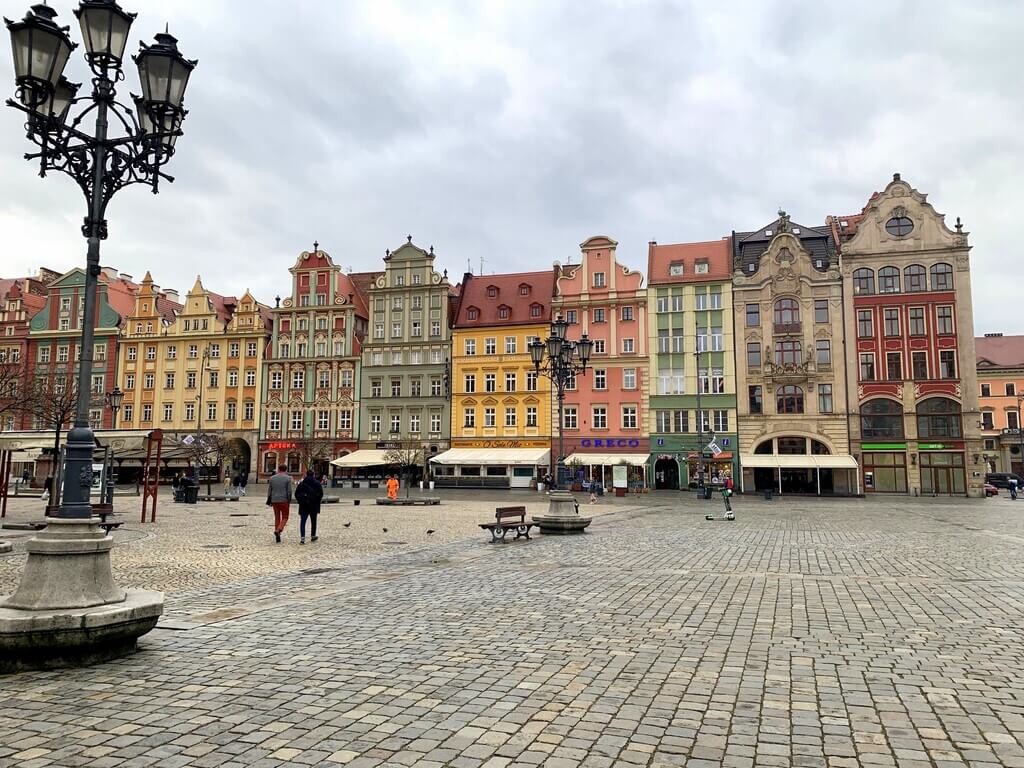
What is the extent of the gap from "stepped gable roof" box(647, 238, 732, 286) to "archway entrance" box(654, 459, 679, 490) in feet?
42.0

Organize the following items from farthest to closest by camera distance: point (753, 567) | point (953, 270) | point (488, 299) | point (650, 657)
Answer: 1. point (488, 299)
2. point (953, 270)
3. point (753, 567)
4. point (650, 657)

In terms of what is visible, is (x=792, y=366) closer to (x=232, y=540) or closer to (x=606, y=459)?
(x=606, y=459)

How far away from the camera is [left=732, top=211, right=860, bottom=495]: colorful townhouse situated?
4828 cm

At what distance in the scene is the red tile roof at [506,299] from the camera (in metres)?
56.5

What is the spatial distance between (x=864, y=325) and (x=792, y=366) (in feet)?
17.8

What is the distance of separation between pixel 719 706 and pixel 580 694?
97 centimetres

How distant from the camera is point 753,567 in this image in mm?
12250

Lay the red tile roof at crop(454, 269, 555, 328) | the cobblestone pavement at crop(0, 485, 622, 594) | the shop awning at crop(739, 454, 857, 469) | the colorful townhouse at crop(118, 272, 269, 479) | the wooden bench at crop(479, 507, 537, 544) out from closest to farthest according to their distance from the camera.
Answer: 1. the cobblestone pavement at crop(0, 485, 622, 594)
2. the wooden bench at crop(479, 507, 537, 544)
3. the shop awning at crop(739, 454, 857, 469)
4. the red tile roof at crop(454, 269, 555, 328)
5. the colorful townhouse at crop(118, 272, 269, 479)

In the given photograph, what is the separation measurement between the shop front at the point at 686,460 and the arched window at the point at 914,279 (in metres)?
14.9

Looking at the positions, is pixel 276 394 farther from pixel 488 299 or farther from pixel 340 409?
pixel 488 299

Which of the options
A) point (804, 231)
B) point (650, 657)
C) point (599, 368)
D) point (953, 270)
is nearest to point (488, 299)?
point (599, 368)

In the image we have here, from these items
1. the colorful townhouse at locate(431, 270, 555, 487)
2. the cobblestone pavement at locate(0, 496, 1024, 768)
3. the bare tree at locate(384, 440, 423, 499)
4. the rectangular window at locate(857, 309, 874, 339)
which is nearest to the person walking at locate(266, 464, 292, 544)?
the cobblestone pavement at locate(0, 496, 1024, 768)

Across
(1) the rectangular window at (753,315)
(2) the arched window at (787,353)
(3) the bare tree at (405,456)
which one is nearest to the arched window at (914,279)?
(2) the arched window at (787,353)

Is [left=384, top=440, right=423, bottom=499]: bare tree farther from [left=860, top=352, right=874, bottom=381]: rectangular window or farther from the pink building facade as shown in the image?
[left=860, top=352, right=874, bottom=381]: rectangular window
